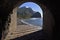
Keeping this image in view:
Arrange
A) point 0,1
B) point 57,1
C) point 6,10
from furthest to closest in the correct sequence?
point 6,10 → point 0,1 → point 57,1

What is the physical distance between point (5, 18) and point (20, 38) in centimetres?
194

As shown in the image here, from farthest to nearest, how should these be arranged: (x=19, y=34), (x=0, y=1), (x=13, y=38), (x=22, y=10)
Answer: (x=22, y=10)
(x=19, y=34)
(x=13, y=38)
(x=0, y=1)

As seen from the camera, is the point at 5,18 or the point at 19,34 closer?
the point at 5,18

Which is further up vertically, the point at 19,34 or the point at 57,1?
the point at 57,1

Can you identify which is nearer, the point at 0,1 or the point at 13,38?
the point at 0,1

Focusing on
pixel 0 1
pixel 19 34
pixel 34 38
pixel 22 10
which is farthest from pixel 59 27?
pixel 22 10

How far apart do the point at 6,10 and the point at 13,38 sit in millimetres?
2078

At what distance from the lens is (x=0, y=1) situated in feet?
12.5

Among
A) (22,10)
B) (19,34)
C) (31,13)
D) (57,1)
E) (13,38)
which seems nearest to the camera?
(57,1)

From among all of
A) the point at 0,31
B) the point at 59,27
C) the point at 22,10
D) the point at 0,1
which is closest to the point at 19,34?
the point at 0,31

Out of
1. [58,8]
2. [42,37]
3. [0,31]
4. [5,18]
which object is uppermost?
[58,8]

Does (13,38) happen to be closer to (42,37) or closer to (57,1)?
(42,37)

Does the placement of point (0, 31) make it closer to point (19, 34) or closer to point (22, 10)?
point (19, 34)

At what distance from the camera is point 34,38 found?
6.07 metres
